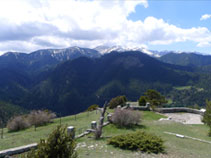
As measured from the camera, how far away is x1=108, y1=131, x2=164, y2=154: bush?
31.9 ft

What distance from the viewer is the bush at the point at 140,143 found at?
9719 mm

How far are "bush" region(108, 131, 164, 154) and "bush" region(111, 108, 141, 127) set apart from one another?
5.40 m

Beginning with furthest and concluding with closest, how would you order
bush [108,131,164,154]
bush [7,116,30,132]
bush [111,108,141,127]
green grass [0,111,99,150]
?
bush [7,116,30,132], bush [111,108,141,127], green grass [0,111,99,150], bush [108,131,164,154]

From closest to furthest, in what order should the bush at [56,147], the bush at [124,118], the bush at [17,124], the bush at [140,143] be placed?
1. the bush at [56,147]
2. the bush at [140,143]
3. the bush at [124,118]
4. the bush at [17,124]

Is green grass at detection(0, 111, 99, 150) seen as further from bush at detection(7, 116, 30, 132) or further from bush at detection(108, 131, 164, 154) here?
bush at detection(108, 131, 164, 154)

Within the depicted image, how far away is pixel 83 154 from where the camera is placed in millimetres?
9227

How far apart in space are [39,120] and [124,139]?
16399 mm

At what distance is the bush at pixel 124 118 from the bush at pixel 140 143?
5401mm

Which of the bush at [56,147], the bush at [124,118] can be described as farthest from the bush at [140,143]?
the bush at [124,118]

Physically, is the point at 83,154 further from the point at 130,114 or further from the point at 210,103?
the point at 210,103

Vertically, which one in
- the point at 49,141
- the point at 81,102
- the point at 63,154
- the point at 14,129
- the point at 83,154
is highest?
the point at 49,141

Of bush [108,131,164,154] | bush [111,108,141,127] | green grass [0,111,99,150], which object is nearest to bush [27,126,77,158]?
green grass [0,111,99,150]

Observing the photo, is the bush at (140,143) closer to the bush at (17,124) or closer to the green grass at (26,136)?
the green grass at (26,136)

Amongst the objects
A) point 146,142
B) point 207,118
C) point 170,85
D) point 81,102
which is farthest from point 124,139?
point 170,85
